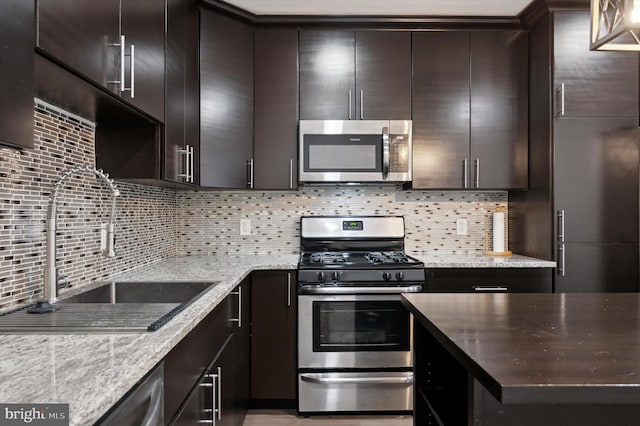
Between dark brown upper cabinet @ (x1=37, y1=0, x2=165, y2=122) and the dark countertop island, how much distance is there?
3.96 ft

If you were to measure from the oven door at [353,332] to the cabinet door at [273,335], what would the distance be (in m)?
0.08

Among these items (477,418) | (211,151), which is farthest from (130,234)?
(477,418)

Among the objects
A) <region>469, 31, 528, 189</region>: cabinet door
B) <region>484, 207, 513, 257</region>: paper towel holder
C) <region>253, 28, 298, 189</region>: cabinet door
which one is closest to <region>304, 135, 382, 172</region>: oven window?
<region>253, 28, 298, 189</region>: cabinet door

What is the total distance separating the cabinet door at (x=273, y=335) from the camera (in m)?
2.55

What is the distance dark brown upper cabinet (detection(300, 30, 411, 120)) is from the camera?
279cm

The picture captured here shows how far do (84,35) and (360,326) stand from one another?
1.97m

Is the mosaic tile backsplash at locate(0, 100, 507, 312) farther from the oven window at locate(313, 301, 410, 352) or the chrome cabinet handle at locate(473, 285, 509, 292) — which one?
the oven window at locate(313, 301, 410, 352)

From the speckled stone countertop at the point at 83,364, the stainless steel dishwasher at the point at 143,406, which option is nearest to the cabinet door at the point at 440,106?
the speckled stone countertop at the point at 83,364

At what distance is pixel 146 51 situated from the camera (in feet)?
5.38

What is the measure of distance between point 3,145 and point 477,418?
118 centimetres

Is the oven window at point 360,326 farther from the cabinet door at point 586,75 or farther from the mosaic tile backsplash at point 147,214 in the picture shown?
the cabinet door at point 586,75

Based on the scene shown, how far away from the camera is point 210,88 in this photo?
2.62 metres

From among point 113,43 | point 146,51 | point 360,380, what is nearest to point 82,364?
point 113,43

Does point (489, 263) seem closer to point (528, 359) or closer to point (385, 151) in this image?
point (385, 151)
